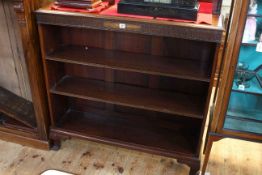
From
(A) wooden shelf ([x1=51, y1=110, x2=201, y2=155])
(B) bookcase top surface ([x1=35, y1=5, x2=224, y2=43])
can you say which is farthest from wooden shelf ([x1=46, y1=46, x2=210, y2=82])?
(A) wooden shelf ([x1=51, y1=110, x2=201, y2=155])

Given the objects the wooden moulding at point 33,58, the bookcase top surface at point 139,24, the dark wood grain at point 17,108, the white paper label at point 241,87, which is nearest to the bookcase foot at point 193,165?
the white paper label at point 241,87

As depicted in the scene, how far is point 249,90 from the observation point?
1539mm

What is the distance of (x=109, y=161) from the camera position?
1951mm

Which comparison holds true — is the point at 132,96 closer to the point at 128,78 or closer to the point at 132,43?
the point at 128,78

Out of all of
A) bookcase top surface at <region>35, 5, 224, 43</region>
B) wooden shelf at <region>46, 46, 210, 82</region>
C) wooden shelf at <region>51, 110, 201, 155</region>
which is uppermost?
bookcase top surface at <region>35, 5, 224, 43</region>

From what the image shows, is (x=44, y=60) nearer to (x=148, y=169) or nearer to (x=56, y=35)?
(x=56, y=35)

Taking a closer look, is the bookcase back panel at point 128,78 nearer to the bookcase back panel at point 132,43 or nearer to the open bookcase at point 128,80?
the open bookcase at point 128,80

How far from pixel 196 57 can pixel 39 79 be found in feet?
3.33

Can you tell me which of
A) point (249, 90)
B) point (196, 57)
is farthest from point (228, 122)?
point (196, 57)

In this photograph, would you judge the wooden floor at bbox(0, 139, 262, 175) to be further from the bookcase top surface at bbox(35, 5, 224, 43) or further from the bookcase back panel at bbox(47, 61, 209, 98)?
the bookcase top surface at bbox(35, 5, 224, 43)

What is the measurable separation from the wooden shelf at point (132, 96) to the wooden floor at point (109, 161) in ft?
1.54

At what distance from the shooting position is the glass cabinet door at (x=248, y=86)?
4.57ft

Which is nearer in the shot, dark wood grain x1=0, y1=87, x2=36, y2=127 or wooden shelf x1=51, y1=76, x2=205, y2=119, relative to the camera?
wooden shelf x1=51, y1=76, x2=205, y2=119

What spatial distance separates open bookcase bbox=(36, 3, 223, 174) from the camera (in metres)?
1.55
